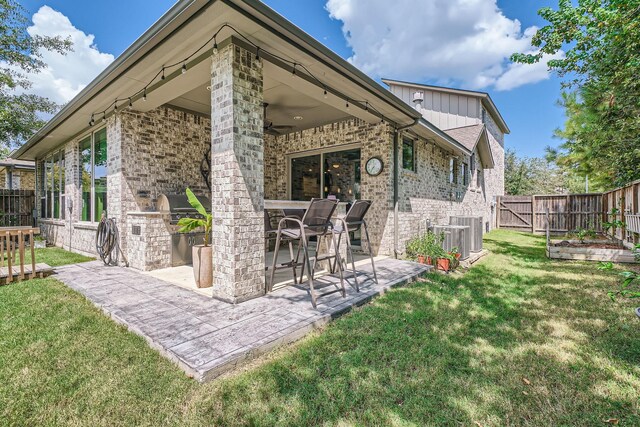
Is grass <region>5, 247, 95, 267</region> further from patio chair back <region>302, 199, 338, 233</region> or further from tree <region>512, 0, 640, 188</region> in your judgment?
tree <region>512, 0, 640, 188</region>

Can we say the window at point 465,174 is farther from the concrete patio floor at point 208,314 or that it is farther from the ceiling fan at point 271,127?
the concrete patio floor at point 208,314

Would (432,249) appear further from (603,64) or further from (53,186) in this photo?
(53,186)

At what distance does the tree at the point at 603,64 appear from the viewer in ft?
17.9

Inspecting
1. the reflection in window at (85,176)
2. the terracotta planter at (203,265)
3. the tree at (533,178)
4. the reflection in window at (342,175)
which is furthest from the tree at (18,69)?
the tree at (533,178)

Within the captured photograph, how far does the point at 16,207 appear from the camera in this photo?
422 inches

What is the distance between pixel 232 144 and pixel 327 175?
14.9 feet

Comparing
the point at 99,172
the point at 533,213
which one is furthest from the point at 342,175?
the point at 533,213

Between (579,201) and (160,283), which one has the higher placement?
(579,201)

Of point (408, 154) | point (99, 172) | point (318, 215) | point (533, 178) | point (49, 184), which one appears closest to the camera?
point (318, 215)

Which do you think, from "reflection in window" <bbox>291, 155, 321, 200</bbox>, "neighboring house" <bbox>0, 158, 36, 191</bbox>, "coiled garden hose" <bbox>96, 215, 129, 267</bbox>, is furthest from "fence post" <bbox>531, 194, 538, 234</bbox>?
"neighboring house" <bbox>0, 158, 36, 191</bbox>

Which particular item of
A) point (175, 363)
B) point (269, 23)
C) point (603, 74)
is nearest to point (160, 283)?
point (175, 363)

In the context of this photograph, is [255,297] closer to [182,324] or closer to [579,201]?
[182,324]

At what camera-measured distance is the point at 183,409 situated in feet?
5.87

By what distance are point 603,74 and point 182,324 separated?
917 centimetres
